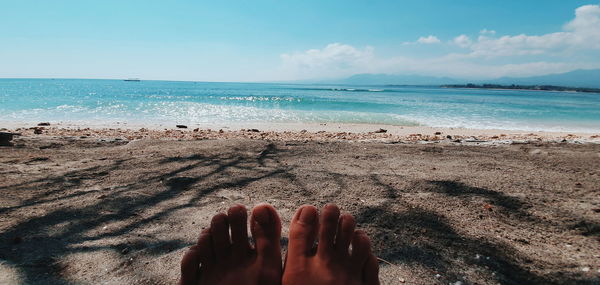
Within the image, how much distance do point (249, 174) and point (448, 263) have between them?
6.24 ft

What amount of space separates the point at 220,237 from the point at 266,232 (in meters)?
0.21

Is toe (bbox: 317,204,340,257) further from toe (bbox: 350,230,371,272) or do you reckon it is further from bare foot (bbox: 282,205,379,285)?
toe (bbox: 350,230,371,272)

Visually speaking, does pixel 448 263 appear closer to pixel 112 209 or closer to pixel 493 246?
pixel 493 246

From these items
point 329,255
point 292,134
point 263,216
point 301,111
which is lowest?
point 292,134

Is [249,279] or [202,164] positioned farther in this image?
[202,164]

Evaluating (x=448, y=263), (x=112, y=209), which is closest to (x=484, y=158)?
(x=448, y=263)

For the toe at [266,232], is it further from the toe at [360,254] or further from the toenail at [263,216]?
the toe at [360,254]

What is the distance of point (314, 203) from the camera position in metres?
2.29

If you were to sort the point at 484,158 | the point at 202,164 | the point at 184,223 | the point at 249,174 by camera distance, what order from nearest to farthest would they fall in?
the point at 184,223 < the point at 249,174 < the point at 202,164 < the point at 484,158

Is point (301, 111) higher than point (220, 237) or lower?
lower

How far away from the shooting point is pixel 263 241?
142 centimetres

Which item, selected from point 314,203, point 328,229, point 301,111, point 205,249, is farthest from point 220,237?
point 301,111

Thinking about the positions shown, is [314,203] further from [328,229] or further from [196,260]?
[196,260]

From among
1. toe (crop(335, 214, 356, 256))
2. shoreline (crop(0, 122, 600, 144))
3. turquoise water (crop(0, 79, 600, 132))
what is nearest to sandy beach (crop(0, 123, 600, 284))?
toe (crop(335, 214, 356, 256))
